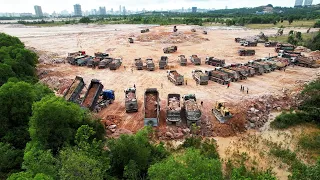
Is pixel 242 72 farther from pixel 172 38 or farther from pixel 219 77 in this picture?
pixel 172 38

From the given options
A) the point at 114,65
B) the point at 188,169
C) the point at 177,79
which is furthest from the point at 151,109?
the point at 114,65

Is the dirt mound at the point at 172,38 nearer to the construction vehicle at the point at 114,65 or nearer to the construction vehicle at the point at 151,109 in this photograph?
the construction vehicle at the point at 114,65

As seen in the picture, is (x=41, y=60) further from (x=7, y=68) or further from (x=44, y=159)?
(x=44, y=159)

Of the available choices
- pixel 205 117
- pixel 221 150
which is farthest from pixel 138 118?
pixel 221 150

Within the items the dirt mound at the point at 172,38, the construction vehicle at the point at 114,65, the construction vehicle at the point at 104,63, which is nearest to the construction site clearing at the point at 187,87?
the construction vehicle at the point at 114,65

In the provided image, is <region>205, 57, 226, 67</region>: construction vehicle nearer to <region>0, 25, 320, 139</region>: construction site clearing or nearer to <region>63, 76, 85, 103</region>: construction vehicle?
<region>0, 25, 320, 139</region>: construction site clearing

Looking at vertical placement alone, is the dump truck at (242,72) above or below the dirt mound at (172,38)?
below
